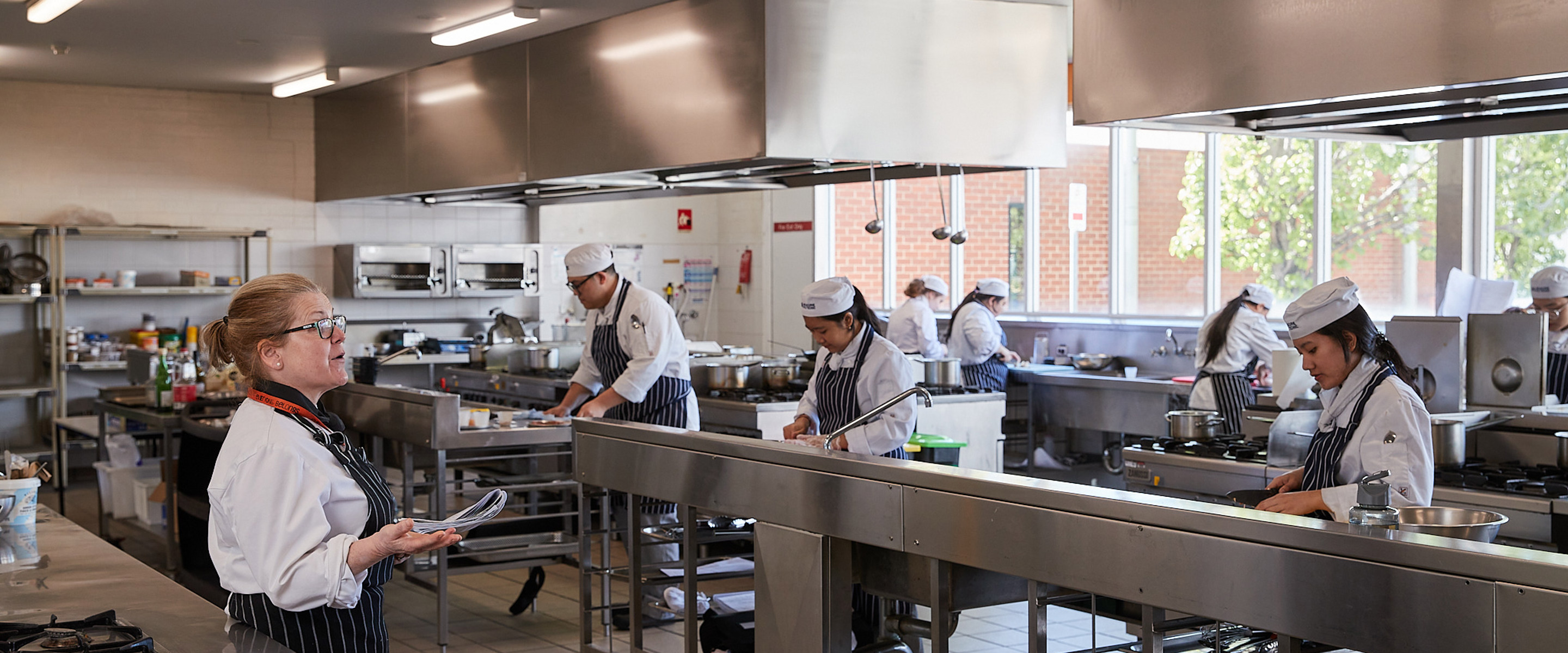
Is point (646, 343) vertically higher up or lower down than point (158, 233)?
lower down

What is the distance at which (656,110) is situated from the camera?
5.93 metres

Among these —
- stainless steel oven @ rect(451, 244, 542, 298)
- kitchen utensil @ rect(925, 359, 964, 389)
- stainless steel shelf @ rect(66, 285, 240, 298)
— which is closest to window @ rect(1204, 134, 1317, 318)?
kitchen utensil @ rect(925, 359, 964, 389)

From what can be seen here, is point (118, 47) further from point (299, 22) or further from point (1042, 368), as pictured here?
point (1042, 368)

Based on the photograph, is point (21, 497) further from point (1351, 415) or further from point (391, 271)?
point (391, 271)

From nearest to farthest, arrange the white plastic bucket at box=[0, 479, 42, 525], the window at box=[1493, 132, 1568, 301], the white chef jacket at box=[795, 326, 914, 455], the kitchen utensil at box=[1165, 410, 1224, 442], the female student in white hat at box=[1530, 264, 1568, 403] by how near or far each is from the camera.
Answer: the white plastic bucket at box=[0, 479, 42, 525] → the white chef jacket at box=[795, 326, 914, 455] → the kitchen utensil at box=[1165, 410, 1224, 442] → the female student in white hat at box=[1530, 264, 1568, 403] → the window at box=[1493, 132, 1568, 301]

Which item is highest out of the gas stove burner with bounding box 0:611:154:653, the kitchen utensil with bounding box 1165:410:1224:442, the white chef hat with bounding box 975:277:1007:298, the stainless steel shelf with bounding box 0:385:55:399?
the white chef hat with bounding box 975:277:1007:298

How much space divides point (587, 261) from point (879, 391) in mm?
1687

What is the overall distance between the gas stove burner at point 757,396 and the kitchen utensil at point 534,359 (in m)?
1.62

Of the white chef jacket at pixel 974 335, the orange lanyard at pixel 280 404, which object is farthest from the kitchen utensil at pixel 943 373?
the orange lanyard at pixel 280 404

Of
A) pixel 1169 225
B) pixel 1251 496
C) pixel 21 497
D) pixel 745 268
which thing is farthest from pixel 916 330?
pixel 21 497

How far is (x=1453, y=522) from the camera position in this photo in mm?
2461

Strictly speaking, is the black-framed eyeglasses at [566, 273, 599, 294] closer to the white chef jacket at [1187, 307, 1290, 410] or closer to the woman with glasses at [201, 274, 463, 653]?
the woman with glasses at [201, 274, 463, 653]

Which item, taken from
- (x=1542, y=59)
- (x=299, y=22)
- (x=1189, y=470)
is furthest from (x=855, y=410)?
(x=299, y=22)

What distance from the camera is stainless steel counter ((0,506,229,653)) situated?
2438 millimetres
